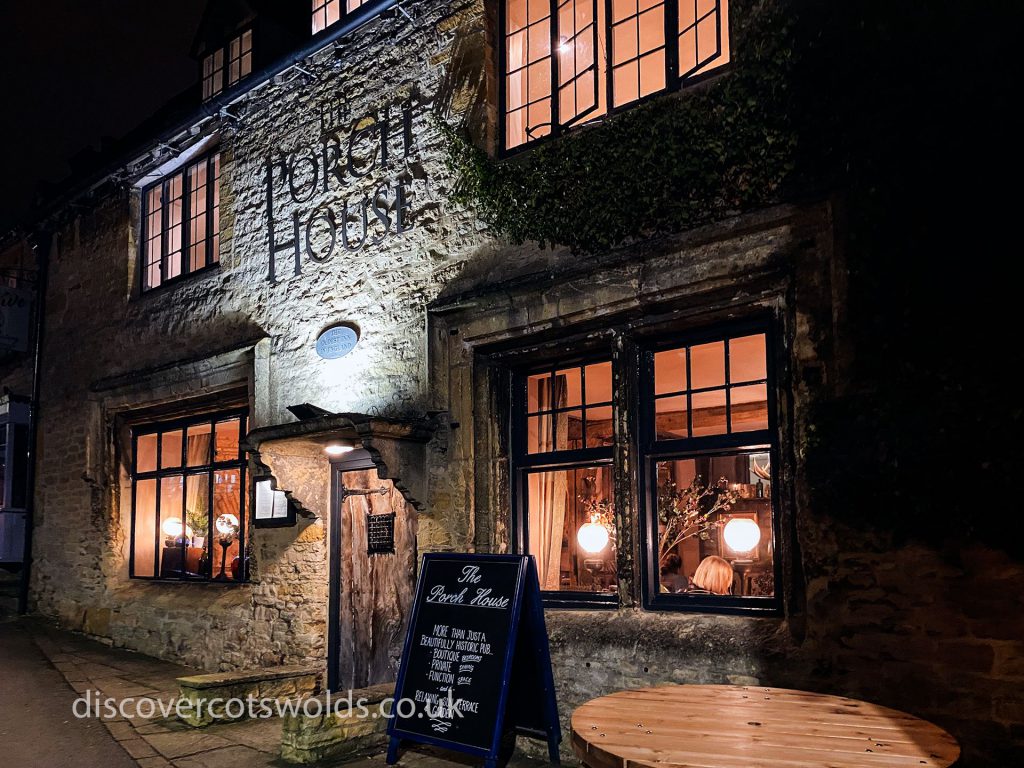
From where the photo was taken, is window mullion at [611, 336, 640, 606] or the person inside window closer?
window mullion at [611, 336, 640, 606]

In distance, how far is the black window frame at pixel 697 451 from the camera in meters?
5.47

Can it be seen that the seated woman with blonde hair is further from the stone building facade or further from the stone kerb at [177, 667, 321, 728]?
the stone kerb at [177, 667, 321, 728]

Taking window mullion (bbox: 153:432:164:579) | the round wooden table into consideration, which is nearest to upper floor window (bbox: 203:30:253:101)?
window mullion (bbox: 153:432:164:579)

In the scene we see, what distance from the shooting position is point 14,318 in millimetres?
12961

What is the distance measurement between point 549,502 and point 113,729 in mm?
3787

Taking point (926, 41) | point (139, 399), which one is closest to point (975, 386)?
point (926, 41)

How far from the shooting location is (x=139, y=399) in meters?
10.6

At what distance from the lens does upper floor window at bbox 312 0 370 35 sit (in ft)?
29.7

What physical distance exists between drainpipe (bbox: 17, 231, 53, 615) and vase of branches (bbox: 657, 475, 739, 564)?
33.2ft

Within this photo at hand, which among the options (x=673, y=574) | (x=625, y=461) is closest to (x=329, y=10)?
(x=625, y=461)

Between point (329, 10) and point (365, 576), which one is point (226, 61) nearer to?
point (329, 10)

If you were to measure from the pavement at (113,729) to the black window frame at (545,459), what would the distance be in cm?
114

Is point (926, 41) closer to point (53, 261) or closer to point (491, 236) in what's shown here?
point (491, 236)

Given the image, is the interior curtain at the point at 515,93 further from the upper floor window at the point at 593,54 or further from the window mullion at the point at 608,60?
the window mullion at the point at 608,60
